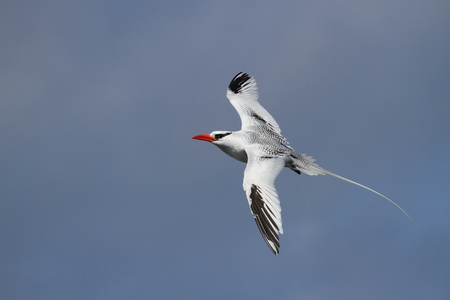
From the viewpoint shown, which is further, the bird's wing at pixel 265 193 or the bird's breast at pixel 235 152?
the bird's breast at pixel 235 152

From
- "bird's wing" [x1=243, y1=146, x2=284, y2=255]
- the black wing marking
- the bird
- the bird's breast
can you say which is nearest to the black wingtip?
the bird

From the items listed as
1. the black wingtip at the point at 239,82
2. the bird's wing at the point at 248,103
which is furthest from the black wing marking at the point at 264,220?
the black wingtip at the point at 239,82

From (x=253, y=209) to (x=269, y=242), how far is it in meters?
1.28

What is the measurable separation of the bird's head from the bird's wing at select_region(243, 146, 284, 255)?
5.66ft

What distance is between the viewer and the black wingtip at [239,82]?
24.3 meters

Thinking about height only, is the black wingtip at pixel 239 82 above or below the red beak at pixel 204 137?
above

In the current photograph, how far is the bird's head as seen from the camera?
19.2m

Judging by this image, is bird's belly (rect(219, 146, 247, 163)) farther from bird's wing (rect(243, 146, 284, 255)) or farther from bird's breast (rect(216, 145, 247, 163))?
bird's wing (rect(243, 146, 284, 255))

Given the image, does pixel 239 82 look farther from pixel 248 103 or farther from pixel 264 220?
pixel 264 220

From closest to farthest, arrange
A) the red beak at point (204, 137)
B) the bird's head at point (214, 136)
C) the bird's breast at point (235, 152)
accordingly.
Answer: the bird's breast at point (235, 152), the bird's head at point (214, 136), the red beak at point (204, 137)

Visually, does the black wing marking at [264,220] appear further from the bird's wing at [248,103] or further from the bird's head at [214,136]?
the bird's wing at [248,103]

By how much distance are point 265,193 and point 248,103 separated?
27.4 ft

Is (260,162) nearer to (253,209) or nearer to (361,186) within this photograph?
(253,209)

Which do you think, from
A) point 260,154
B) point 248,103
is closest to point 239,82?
point 248,103
